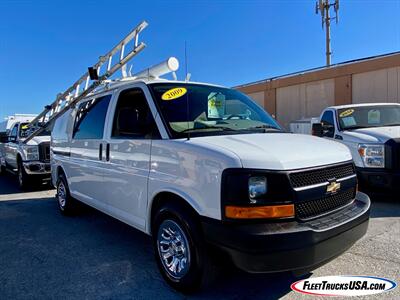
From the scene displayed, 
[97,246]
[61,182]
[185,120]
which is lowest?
[97,246]

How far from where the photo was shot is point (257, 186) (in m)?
2.60

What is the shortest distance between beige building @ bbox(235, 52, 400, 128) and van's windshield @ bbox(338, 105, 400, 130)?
10.1m

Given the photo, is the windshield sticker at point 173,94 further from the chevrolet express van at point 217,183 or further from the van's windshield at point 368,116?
the van's windshield at point 368,116

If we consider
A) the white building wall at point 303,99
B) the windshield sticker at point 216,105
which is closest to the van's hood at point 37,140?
the windshield sticker at point 216,105

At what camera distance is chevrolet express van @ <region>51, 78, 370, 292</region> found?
2568 millimetres

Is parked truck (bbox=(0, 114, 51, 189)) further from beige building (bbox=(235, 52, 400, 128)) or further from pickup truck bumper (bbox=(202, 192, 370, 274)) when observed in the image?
beige building (bbox=(235, 52, 400, 128))

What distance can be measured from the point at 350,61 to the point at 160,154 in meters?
16.9

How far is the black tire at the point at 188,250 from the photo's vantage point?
9.25ft

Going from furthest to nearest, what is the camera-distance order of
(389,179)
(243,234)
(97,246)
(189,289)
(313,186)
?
(389,179) < (97,246) < (189,289) < (313,186) < (243,234)

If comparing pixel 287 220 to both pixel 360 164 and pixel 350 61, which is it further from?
pixel 350 61

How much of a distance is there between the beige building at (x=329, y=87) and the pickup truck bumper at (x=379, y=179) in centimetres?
1193

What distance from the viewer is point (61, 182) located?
6.25 m

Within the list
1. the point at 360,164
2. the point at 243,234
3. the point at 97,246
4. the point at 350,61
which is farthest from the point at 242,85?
the point at 243,234

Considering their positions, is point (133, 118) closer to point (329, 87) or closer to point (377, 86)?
point (377, 86)
